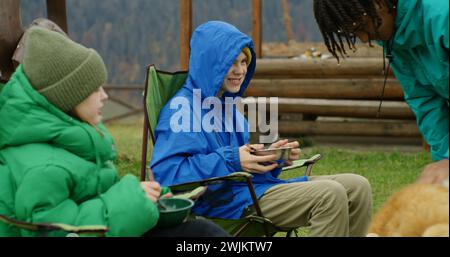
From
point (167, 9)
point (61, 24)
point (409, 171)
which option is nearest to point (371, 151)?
point (409, 171)

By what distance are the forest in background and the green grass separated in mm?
3877

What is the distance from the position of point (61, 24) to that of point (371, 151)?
3926mm

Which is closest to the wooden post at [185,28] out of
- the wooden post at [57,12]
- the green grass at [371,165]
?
the green grass at [371,165]

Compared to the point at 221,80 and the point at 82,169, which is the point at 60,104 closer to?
the point at 82,169

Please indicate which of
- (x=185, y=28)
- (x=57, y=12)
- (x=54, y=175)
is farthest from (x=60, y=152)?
(x=185, y=28)

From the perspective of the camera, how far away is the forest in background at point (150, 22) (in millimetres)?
11883

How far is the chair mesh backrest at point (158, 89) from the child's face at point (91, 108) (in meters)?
0.93

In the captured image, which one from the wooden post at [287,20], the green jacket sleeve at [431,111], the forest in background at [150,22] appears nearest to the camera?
the green jacket sleeve at [431,111]

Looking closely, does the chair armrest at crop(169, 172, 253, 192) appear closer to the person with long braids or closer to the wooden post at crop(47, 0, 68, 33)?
the person with long braids

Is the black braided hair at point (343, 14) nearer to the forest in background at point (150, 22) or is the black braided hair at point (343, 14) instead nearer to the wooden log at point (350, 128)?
the wooden log at point (350, 128)

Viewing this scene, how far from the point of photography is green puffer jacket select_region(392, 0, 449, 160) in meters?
2.32

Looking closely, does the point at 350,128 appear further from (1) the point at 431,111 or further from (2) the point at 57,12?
(1) the point at 431,111

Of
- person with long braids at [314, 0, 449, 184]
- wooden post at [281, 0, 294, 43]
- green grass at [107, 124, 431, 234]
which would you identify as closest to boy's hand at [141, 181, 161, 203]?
person with long braids at [314, 0, 449, 184]

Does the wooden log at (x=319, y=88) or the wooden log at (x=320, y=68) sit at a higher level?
the wooden log at (x=320, y=68)
